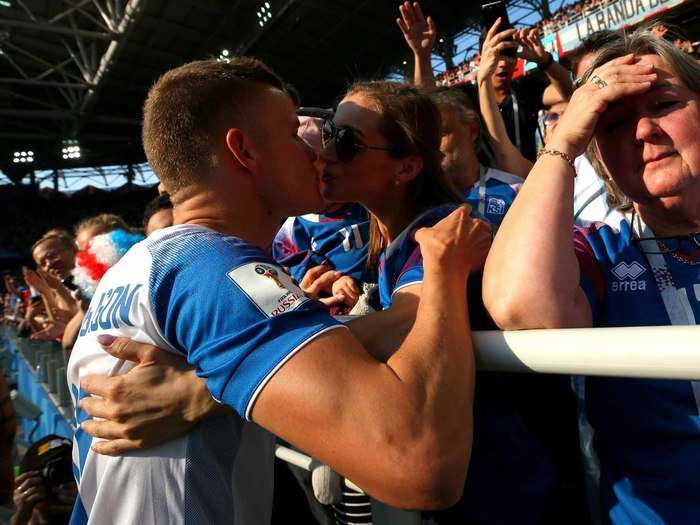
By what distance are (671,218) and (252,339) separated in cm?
96

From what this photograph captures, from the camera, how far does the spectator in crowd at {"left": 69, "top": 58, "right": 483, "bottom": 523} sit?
0.86 metres

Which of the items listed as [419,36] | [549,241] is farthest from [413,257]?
[419,36]

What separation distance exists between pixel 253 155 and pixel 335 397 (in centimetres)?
71

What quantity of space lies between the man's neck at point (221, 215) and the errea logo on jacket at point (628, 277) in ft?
2.74

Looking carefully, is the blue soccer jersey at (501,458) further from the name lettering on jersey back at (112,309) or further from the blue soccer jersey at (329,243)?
the blue soccer jersey at (329,243)

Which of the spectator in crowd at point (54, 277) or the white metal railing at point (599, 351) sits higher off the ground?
the spectator in crowd at point (54, 277)

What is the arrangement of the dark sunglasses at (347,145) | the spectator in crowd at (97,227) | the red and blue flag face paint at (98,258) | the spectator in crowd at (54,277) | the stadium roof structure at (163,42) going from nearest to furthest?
1. the dark sunglasses at (347,145)
2. the red and blue flag face paint at (98,258)
3. the spectator in crowd at (97,227)
4. the spectator in crowd at (54,277)
5. the stadium roof structure at (163,42)

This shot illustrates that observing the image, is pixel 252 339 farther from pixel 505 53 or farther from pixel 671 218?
pixel 505 53

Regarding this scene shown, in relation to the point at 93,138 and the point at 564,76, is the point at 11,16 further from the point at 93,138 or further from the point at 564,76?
the point at 564,76

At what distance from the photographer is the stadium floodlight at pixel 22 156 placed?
2970cm

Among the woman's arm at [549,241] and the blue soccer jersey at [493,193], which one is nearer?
the woman's arm at [549,241]

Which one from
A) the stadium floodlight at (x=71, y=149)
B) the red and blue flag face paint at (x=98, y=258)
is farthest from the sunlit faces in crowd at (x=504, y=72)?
the stadium floodlight at (x=71, y=149)

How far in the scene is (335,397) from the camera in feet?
2.82

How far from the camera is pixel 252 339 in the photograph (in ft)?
3.02
